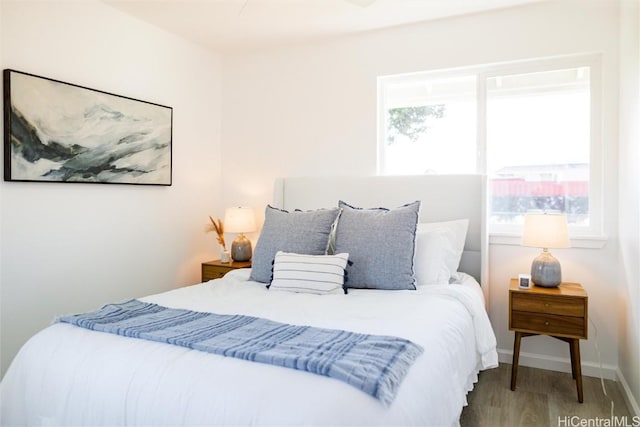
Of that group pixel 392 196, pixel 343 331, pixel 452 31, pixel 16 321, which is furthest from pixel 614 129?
pixel 16 321

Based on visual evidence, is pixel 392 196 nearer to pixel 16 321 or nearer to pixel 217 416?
pixel 217 416

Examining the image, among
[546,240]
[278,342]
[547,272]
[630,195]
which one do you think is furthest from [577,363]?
[278,342]

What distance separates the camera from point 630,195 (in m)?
2.35

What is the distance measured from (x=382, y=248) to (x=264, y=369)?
132 centimetres

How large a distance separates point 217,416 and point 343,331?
578mm

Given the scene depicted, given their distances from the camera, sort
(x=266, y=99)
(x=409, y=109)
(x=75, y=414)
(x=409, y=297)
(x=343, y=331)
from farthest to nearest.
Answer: (x=266, y=99), (x=409, y=109), (x=409, y=297), (x=343, y=331), (x=75, y=414)

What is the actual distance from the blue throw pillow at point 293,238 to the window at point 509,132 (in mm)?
963

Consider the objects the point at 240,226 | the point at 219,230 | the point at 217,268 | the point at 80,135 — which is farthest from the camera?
the point at 219,230

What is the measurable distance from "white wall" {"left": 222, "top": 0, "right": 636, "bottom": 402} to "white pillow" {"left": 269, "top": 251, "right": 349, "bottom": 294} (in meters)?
1.24

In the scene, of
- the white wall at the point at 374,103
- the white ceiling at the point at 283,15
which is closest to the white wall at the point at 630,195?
the white wall at the point at 374,103

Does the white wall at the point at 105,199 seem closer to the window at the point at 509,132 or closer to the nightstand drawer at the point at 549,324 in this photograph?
the window at the point at 509,132

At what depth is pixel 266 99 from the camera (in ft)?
12.6

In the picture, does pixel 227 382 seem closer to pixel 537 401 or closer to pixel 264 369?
pixel 264 369

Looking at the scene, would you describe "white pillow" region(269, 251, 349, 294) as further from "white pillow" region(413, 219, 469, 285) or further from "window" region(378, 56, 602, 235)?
"window" region(378, 56, 602, 235)
